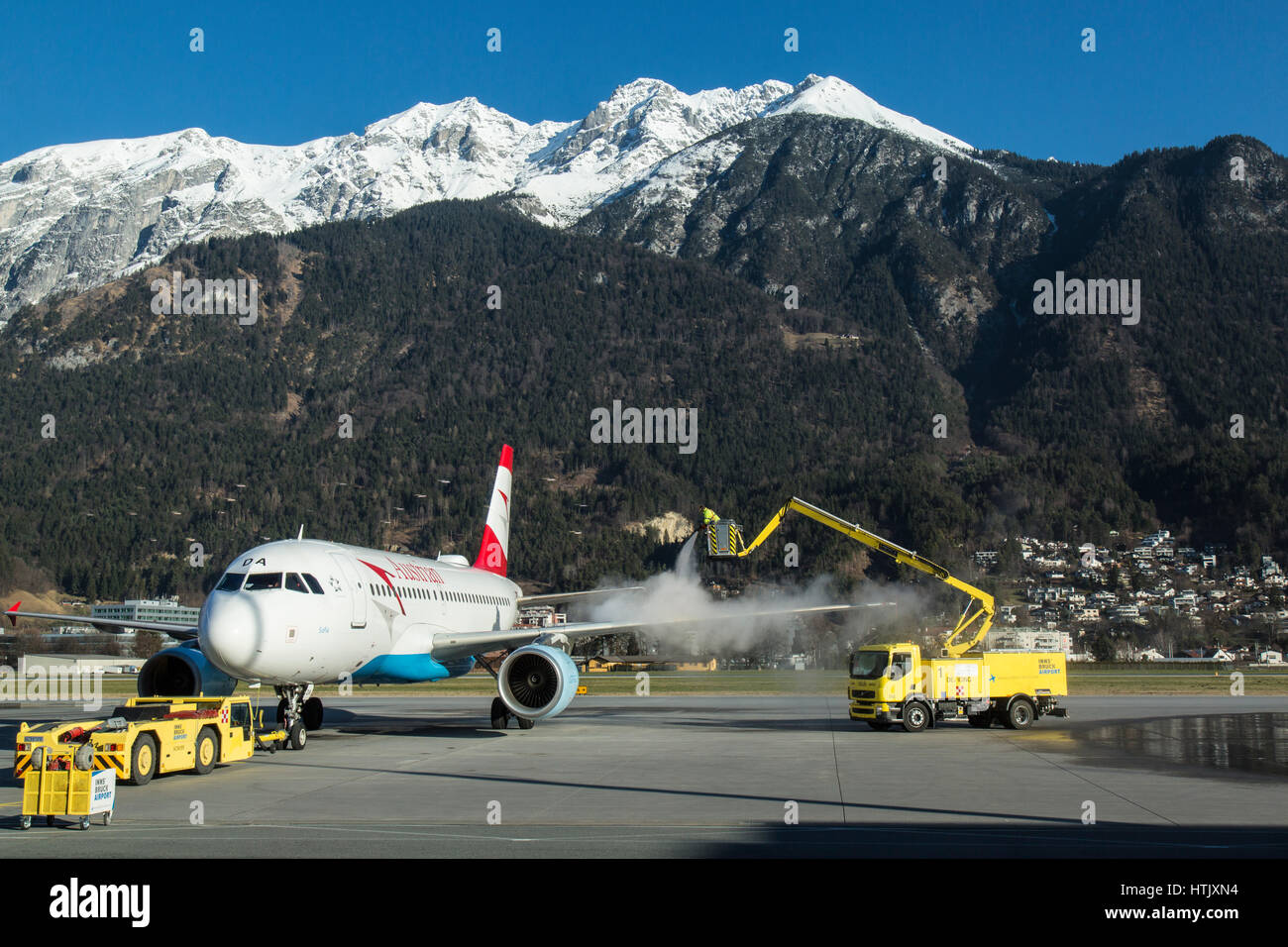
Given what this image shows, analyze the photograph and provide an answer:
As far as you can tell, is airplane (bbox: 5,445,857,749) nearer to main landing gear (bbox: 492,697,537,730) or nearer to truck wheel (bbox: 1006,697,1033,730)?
main landing gear (bbox: 492,697,537,730)

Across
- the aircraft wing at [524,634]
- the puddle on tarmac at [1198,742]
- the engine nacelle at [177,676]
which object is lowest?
the puddle on tarmac at [1198,742]

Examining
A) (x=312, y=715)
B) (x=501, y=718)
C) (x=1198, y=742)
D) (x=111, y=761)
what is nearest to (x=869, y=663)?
(x=1198, y=742)

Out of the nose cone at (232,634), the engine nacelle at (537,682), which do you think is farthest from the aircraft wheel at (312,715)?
the nose cone at (232,634)

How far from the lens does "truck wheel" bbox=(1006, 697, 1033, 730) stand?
34.5 m

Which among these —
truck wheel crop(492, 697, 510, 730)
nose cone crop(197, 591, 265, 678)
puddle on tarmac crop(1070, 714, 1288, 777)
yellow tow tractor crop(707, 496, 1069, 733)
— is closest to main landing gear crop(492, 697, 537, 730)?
truck wheel crop(492, 697, 510, 730)

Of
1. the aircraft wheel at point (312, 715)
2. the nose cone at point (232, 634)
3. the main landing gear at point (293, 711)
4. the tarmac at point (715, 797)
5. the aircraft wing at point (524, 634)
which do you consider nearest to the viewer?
the tarmac at point (715, 797)

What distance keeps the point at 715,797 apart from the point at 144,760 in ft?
35.3

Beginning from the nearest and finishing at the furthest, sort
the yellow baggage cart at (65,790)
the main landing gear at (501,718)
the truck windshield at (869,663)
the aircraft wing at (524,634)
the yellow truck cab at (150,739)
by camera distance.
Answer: the yellow baggage cart at (65,790) < the yellow truck cab at (150,739) < the aircraft wing at (524,634) < the main landing gear at (501,718) < the truck windshield at (869,663)

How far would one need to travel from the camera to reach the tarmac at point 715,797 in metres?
14.2

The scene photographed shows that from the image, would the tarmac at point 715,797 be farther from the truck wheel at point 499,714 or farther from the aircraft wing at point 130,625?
the aircraft wing at point 130,625

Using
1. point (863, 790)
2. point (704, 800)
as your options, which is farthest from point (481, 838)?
point (863, 790)

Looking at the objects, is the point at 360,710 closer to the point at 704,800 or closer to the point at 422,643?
the point at 422,643

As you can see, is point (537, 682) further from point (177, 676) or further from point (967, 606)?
point (967, 606)
